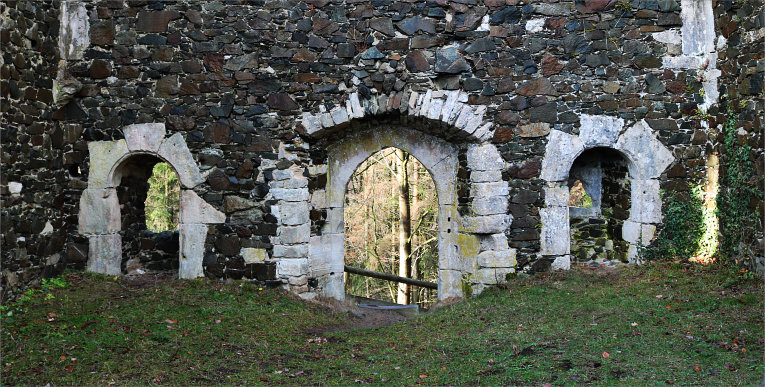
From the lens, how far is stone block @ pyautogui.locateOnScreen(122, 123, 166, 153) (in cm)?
807

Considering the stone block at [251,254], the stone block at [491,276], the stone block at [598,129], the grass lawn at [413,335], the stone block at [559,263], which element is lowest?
the grass lawn at [413,335]

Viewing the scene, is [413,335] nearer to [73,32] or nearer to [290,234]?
[290,234]

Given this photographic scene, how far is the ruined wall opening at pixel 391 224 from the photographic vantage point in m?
14.0

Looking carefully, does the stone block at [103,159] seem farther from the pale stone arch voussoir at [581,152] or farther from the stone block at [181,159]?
the pale stone arch voussoir at [581,152]

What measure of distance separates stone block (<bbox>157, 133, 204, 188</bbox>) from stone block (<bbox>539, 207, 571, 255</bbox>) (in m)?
4.43

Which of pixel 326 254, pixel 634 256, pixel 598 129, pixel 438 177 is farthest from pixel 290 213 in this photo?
pixel 634 256

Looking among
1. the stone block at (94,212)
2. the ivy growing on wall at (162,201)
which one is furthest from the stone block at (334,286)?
the ivy growing on wall at (162,201)

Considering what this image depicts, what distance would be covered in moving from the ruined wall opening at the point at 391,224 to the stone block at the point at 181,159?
594 centimetres

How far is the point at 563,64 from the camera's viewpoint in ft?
26.0

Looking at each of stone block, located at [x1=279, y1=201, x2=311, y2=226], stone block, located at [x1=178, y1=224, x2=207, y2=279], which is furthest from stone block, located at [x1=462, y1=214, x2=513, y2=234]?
stone block, located at [x1=178, y1=224, x2=207, y2=279]

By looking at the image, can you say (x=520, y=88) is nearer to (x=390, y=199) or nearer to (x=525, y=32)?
(x=525, y=32)

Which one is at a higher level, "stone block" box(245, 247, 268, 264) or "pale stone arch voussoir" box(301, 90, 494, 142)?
"pale stone arch voussoir" box(301, 90, 494, 142)

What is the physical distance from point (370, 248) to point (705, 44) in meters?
9.26

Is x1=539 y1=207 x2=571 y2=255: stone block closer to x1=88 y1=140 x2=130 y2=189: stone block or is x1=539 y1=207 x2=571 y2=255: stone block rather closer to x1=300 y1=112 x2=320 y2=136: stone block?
x1=300 y1=112 x2=320 y2=136: stone block
